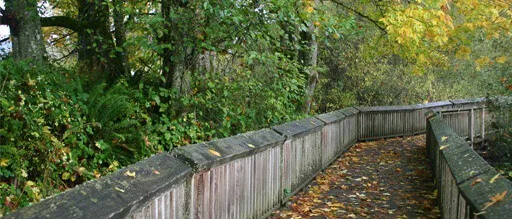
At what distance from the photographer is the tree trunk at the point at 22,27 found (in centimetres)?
840

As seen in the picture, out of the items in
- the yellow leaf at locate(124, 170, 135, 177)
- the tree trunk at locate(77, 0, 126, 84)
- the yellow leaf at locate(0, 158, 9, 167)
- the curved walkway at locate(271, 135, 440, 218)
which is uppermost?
the tree trunk at locate(77, 0, 126, 84)

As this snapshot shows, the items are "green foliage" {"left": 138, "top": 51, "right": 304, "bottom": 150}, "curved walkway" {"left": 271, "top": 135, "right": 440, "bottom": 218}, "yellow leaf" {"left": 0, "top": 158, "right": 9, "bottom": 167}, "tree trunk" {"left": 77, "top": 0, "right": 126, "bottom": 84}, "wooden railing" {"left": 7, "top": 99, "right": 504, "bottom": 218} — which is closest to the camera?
"wooden railing" {"left": 7, "top": 99, "right": 504, "bottom": 218}

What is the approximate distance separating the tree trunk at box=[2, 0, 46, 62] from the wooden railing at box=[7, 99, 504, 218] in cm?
463

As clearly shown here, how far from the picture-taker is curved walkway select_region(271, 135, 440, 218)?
690 centimetres

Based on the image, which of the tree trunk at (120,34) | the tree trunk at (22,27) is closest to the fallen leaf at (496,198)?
the tree trunk at (120,34)

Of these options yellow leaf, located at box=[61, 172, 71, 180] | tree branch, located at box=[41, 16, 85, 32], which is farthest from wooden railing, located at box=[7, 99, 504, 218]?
tree branch, located at box=[41, 16, 85, 32]

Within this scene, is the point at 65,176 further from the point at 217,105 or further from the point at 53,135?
the point at 217,105

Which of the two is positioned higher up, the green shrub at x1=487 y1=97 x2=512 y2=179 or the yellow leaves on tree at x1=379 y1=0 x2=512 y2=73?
Answer: the yellow leaves on tree at x1=379 y1=0 x2=512 y2=73

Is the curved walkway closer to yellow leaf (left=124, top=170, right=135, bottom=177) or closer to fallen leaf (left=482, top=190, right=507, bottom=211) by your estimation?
fallen leaf (left=482, top=190, right=507, bottom=211)

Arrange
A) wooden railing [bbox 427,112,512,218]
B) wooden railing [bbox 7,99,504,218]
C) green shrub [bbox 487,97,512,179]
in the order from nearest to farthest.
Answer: wooden railing [bbox 7,99,504,218]
wooden railing [bbox 427,112,512,218]
green shrub [bbox 487,97,512,179]

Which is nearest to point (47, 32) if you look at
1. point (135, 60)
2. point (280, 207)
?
point (135, 60)

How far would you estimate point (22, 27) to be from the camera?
331 inches

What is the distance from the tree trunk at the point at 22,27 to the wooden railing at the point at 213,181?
4632 mm

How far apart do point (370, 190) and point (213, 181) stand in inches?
184
